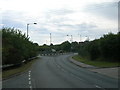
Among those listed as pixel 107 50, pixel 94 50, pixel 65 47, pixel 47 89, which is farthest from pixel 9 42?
pixel 65 47

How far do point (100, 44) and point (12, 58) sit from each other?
19.6 meters

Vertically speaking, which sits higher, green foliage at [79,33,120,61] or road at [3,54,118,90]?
green foliage at [79,33,120,61]

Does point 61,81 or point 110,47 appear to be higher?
point 110,47

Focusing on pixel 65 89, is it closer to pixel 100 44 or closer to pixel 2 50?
pixel 2 50

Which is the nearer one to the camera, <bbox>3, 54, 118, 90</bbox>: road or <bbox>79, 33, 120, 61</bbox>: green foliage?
<bbox>3, 54, 118, 90</bbox>: road

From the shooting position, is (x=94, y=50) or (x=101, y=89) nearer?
(x=101, y=89)

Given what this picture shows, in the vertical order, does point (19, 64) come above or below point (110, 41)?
below

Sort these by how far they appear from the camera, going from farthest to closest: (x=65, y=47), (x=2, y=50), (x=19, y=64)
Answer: (x=65, y=47) < (x=19, y=64) < (x=2, y=50)

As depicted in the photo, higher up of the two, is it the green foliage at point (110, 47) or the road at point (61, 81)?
the green foliage at point (110, 47)

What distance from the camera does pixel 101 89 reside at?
18.3m

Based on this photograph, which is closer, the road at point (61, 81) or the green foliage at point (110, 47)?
the road at point (61, 81)

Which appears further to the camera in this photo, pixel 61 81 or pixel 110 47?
pixel 110 47

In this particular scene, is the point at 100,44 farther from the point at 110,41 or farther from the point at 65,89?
the point at 65,89

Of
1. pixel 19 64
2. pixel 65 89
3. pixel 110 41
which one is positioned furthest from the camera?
pixel 110 41
